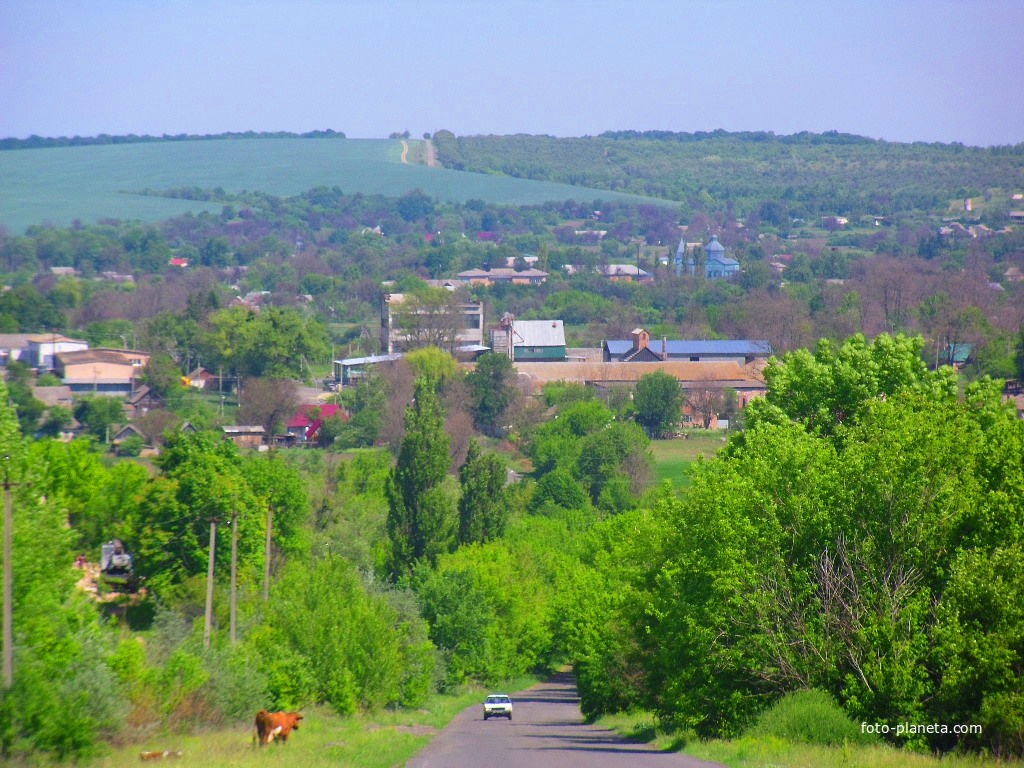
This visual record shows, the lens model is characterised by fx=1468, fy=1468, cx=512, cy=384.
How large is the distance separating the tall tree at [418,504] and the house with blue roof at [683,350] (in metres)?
63.5

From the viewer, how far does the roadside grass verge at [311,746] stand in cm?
2094

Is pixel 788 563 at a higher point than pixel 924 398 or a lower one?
lower

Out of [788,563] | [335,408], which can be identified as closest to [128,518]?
[788,563]

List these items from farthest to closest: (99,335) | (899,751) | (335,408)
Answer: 1. (99,335)
2. (335,408)
3. (899,751)

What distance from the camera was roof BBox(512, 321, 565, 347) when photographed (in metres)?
126

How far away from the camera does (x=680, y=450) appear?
87.4 metres

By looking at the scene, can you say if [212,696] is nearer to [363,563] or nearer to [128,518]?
[128,518]

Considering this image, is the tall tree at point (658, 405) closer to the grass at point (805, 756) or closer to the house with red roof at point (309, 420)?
the house with red roof at point (309, 420)

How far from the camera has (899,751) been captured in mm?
19688

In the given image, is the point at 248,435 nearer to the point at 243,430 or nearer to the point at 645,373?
the point at 243,430

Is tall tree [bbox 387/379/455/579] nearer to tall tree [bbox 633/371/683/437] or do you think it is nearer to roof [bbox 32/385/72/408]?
tall tree [bbox 633/371/683/437]

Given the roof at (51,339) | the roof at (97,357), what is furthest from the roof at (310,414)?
the roof at (51,339)

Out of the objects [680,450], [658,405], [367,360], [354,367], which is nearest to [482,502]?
[680,450]

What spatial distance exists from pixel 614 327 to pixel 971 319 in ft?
118
